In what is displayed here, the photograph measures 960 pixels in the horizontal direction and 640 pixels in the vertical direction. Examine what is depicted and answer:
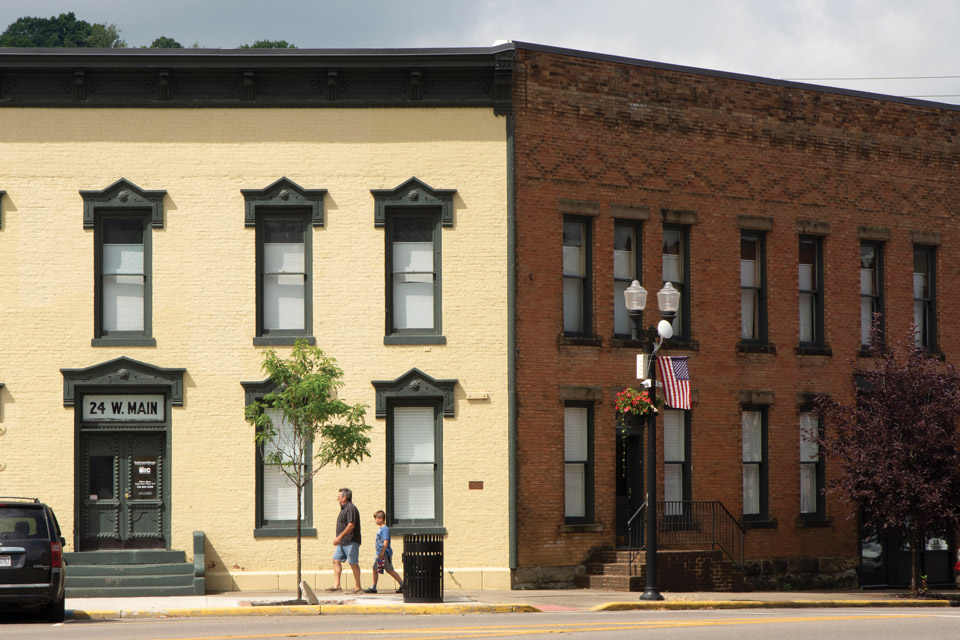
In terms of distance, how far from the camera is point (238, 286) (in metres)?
23.7

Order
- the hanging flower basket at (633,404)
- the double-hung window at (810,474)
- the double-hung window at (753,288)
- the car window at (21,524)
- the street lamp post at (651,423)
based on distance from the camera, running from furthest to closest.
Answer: the double-hung window at (810,474) < the double-hung window at (753,288) < the hanging flower basket at (633,404) < the street lamp post at (651,423) < the car window at (21,524)

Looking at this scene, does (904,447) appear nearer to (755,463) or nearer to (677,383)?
(755,463)

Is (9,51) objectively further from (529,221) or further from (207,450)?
(529,221)

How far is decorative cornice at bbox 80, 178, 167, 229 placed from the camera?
2359cm

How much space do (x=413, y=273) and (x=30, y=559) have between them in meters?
9.14

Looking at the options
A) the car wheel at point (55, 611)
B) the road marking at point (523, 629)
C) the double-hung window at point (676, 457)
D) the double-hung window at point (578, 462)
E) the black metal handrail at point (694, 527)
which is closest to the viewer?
the road marking at point (523, 629)

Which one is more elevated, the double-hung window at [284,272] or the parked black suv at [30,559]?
the double-hung window at [284,272]

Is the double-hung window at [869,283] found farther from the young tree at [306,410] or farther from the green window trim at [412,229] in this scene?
the young tree at [306,410]

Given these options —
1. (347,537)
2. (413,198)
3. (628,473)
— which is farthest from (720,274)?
(347,537)

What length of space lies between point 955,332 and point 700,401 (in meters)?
6.98

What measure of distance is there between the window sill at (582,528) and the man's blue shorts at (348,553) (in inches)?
158

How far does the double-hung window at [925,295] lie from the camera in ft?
95.1

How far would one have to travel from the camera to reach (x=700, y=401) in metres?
26.1

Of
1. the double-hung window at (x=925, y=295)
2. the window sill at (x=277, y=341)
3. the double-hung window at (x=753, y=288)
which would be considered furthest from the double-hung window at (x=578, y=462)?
the double-hung window at (x=925, y=295)
